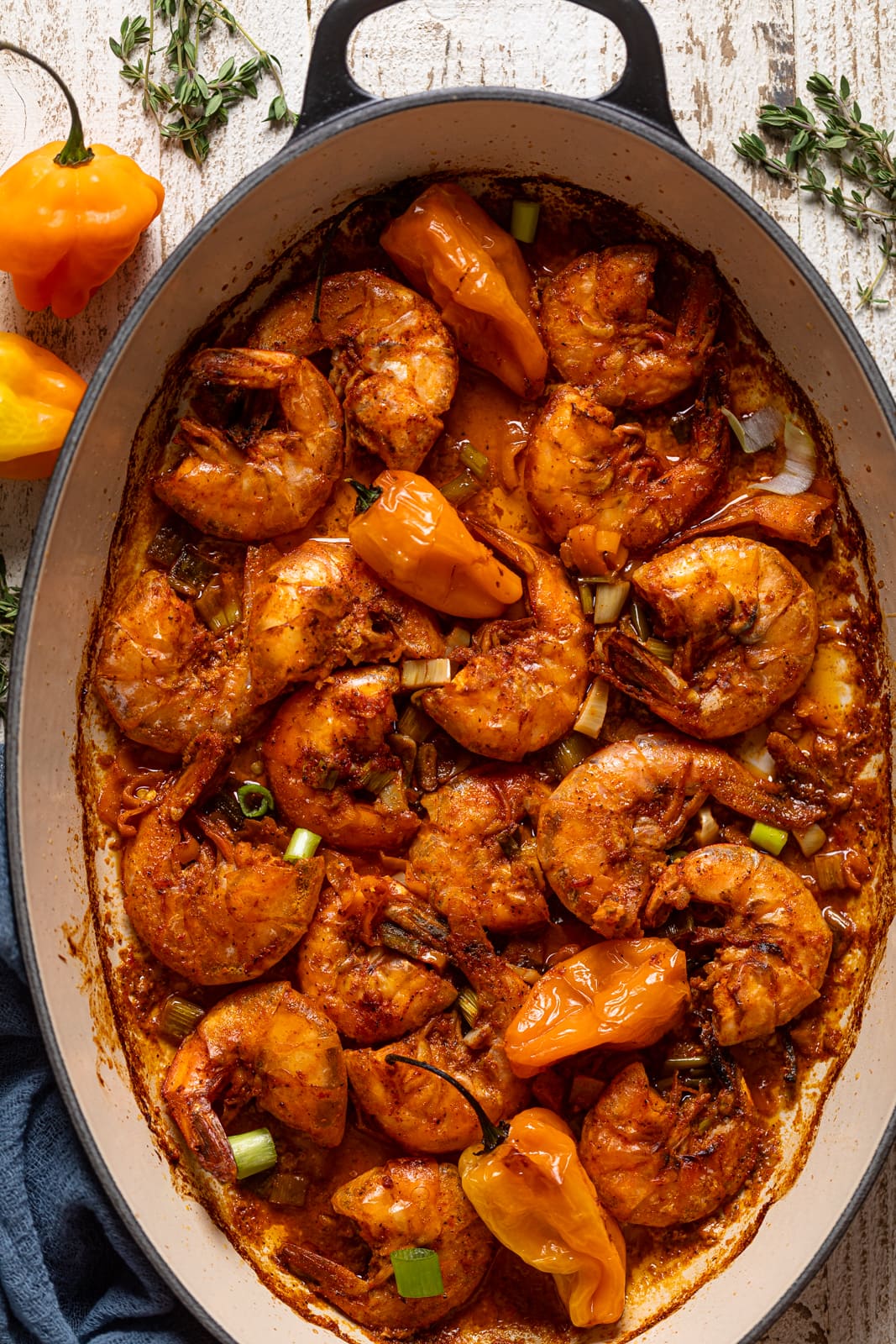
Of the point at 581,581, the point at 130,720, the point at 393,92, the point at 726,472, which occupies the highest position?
the point at 393,92

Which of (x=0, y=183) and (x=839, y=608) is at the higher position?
(x=0, y=183)

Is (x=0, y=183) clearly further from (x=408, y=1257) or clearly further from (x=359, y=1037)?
(x=408, y=1257)

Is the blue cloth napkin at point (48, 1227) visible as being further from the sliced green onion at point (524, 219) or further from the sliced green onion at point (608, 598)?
the sliced green onion at point (524, 219)

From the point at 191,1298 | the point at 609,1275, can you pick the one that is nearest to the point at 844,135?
the point at 609,1275

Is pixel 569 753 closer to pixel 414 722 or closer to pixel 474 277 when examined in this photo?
pixel 414 722

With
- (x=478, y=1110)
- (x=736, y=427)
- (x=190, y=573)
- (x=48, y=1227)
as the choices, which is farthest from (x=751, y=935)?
(x=48, y=1227)

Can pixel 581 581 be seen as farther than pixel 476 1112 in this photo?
Yes
